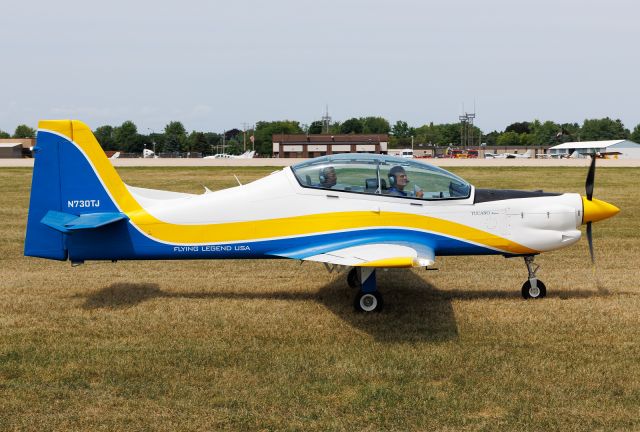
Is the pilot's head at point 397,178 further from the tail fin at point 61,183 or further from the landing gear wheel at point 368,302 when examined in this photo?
the tail fin at point 61,183

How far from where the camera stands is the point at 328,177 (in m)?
9.41

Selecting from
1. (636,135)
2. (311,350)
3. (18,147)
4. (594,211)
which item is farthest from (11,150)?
(636,135)

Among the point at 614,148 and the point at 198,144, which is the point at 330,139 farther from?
the point at 198,144

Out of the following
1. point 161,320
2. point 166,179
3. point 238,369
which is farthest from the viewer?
point 166,179

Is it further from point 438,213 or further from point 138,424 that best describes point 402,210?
point 138,424

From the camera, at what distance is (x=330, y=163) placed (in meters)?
9.52

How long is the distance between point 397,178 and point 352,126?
17776cm

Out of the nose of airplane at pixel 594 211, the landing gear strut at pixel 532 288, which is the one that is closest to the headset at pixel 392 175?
the landing gear strut at pixel 532 288

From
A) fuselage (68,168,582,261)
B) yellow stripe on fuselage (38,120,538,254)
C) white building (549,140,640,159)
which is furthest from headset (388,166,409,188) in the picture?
white building (549,140,640,159)

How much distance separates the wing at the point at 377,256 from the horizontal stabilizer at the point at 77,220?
7.95 ft

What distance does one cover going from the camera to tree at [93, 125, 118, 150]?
166000 mm

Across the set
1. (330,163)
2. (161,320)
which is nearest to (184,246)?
(161,320)

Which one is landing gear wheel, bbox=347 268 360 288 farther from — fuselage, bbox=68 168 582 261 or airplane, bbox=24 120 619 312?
fuselage, bbox=68 168 582 261

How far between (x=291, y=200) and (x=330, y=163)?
768 millimetres
